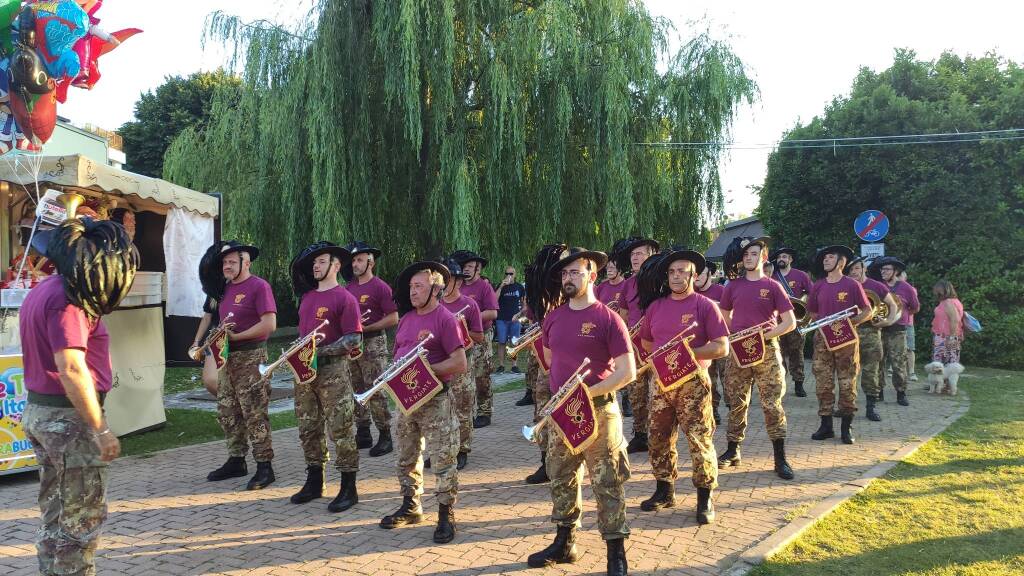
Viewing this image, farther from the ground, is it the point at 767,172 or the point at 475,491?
the point at 767,172

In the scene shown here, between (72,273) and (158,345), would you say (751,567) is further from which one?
(158,345)

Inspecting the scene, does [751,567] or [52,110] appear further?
[52,110]

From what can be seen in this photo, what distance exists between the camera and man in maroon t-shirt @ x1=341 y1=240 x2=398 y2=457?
7727 mm

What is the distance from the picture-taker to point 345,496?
5848 millimetres

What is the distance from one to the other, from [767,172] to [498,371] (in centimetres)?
996

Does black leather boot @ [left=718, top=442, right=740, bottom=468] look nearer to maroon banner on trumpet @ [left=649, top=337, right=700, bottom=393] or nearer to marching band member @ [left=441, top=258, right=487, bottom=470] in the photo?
maroon banner on trumpet @ [left=649, top=337, right=700, bottom=393]

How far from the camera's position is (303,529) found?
17.7 feet

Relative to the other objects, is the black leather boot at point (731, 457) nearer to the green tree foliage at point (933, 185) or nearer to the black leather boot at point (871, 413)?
the black leather boot at point (871, 413)

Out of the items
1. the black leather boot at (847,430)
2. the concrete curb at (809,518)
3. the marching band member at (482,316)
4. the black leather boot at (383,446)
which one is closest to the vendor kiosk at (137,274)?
the black leather boot at (383,446)

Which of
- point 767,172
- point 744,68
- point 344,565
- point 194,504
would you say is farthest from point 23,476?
point 767,172

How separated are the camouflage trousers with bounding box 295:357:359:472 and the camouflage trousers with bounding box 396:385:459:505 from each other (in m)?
0.75

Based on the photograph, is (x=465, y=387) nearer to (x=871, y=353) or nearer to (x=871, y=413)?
(x=871, y=413)

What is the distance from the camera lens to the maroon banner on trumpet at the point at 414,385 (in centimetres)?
510

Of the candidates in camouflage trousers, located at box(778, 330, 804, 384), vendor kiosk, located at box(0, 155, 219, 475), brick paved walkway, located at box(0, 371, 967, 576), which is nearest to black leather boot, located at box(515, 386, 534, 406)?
brick paved walkway, located at box(0, 371, 967, 576)
